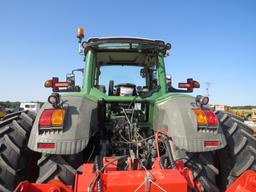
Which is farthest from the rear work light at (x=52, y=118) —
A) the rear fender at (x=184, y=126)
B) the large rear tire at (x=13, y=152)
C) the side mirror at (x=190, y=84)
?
the side mirror at (x=190, y=84)

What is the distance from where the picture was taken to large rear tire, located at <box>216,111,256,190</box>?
10.7 ft

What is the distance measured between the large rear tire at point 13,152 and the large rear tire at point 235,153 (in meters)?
2.34

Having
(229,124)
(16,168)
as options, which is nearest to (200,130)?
(229,124)

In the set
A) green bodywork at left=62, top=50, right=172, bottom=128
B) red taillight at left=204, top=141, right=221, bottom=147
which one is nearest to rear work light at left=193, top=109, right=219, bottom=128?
red taillight at left=204, top=141, right=221, bottom=147

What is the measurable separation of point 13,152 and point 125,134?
141cm

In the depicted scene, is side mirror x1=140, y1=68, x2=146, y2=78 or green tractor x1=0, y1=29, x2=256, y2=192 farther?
side mirror x1=140, y1=68, x2=146, y2=78

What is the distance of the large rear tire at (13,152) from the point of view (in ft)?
10.1

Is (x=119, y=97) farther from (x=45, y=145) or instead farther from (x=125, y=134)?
(x=45, y=145)

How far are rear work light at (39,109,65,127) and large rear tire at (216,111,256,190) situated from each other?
1.93 metres

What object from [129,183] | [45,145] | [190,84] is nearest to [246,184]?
[129,183]

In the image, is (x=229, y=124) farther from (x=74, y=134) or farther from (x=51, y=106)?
(x=51, y=106)

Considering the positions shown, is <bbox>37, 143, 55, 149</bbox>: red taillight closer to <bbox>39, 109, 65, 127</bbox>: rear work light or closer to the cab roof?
<bbox>39, 109, 65, 127</bbox>: rear work light

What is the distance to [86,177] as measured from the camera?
2422mm

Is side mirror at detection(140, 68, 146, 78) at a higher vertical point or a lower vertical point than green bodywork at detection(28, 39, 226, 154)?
higher
